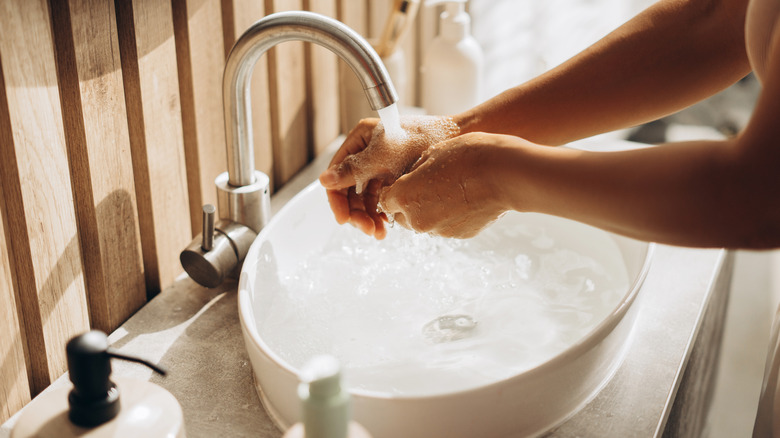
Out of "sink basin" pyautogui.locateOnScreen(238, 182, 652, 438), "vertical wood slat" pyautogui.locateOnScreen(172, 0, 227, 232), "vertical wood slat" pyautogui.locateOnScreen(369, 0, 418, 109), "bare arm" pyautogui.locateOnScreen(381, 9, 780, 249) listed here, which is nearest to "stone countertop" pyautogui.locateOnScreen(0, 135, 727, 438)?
"sink basin" pyautogui.locateOnScreen(238, 182, 652, 438)

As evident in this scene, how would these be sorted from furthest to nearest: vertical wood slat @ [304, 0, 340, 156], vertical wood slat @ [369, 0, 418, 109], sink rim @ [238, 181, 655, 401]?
vertical wood slat @ [369, 0, 418, 109], vertical wood slat @ [304, 0, 340, 156], sink rim @ [238, 181, 655, 401]

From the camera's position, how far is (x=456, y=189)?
29.5 inches

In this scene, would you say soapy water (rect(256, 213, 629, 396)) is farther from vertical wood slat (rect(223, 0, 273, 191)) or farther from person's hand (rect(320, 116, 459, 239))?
vertical wood slat (rect(223, 0, 273, 191))

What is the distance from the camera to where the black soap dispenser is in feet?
1.74

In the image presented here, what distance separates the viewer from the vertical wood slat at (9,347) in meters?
0.71

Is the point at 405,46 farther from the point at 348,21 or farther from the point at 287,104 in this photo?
the point at 287,104

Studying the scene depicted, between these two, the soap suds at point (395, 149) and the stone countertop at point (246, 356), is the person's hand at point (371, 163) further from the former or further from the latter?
the stone countertop at point (246, 356)

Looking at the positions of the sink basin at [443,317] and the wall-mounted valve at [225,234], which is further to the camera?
the wall-mounted valve at [225,234]

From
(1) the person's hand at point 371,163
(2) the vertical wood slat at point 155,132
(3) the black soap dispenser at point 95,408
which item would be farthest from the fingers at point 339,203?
(3) the black soap dispenser at point 95,408

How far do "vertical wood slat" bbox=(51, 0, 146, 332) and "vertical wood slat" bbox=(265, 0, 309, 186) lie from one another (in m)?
0.37

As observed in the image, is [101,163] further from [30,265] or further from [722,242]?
[722,242]

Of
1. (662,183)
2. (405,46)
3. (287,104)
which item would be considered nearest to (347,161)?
(287,104)

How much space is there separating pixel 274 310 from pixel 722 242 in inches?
20.4

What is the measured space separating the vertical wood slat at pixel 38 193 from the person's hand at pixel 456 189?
0.36 metres
